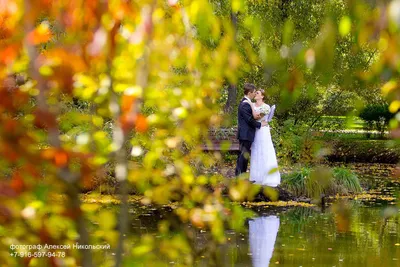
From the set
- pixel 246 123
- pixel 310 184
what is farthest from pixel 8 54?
pixel 310 184

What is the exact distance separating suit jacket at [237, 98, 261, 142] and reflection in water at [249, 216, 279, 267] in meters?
2.99

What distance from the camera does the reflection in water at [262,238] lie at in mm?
9435

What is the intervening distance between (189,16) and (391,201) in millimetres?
13102

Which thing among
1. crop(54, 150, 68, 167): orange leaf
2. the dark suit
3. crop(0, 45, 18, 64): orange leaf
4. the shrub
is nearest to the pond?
the dark suit

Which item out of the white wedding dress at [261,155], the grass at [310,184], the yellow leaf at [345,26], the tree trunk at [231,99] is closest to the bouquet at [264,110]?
the white wedding dress at [261,155]

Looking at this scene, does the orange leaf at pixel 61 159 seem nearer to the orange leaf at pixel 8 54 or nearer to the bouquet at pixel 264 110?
the orange leaf at pixel 8 54

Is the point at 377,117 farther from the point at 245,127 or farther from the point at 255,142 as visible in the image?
the point at 245,127

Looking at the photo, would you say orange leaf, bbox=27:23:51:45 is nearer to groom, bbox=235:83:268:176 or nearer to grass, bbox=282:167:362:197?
groom, bbox=235:83:268:176

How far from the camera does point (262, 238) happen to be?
11.1m

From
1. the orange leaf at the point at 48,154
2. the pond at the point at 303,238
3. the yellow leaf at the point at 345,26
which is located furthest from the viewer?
the pond at the point at 303,238

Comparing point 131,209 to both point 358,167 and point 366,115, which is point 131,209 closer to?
point 358,167

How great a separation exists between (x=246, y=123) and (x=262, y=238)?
526 cm

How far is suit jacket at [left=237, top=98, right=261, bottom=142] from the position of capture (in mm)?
15938

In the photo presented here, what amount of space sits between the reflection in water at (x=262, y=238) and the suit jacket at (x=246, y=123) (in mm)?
2986
